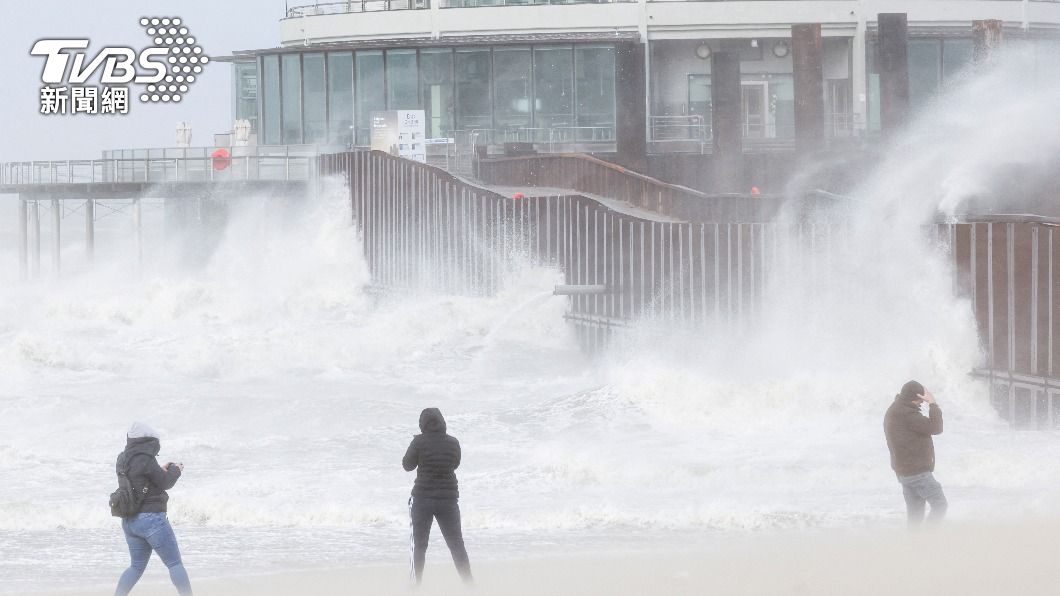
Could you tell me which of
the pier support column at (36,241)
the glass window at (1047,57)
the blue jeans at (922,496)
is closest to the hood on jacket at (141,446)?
the blue jeans at (922,496)

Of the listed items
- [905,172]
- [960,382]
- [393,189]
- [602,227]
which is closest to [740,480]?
[960,382]

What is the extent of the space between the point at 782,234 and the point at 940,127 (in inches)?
797

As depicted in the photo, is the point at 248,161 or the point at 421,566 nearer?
the point at 421,566

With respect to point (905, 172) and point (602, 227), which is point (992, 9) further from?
point (602, 227)

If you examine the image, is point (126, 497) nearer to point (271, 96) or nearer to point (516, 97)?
point (516, 97)

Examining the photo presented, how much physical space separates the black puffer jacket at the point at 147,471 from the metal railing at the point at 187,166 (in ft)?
115

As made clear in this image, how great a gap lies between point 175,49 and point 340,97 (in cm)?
712

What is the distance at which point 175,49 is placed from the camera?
168 feet

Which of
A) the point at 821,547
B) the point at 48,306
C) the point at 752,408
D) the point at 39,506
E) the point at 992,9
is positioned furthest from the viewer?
the point at 992,9

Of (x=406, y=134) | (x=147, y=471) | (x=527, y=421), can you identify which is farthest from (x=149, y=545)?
(x=406, y=134)

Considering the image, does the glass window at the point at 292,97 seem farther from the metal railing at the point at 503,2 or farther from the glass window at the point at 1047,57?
the glass window at the point at 1047,57

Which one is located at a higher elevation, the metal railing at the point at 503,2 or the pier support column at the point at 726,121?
the metal railing at the point at 503,2

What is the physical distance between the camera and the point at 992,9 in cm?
5028

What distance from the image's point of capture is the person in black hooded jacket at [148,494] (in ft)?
32.8
